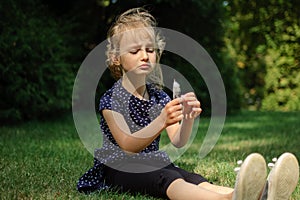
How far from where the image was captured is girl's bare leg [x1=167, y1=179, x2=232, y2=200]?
7.29 ft

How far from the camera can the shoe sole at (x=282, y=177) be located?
2055 millimetres

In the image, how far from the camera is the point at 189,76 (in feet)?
32.3

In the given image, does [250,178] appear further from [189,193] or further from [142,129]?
[142,129]

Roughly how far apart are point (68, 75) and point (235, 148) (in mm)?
3290

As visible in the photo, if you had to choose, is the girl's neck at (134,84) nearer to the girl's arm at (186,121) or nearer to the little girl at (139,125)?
the little girl at (139,125)

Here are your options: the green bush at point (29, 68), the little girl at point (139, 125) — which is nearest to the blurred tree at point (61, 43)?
the green bush at point (29, 68)

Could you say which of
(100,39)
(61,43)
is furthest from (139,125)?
(100,39)

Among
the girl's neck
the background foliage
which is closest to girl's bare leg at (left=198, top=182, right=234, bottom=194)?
the girl's neck

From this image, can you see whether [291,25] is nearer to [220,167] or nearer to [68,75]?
[220,167]

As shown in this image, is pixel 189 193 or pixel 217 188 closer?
pixel 189 193

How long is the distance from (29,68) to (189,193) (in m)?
4.98

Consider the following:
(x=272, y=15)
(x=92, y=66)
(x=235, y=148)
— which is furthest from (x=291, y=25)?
(x=92, y=66)

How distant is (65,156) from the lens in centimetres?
397

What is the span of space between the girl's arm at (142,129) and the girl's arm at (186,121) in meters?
0.08
